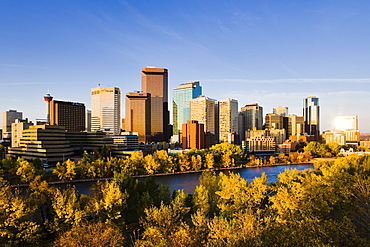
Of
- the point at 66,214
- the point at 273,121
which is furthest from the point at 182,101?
the point at 66,214

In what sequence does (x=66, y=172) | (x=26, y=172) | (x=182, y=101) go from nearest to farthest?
(x=26, y=172) < (x=66, y=172) < (x=182, y=101)

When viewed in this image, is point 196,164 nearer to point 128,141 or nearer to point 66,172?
point 66,172

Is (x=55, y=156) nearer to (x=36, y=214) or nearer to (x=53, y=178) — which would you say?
(x=53, y=178)

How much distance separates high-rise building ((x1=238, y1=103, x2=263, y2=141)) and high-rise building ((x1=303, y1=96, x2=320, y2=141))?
30.0 m

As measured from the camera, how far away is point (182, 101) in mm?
147750

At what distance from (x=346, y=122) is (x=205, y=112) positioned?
9948 cm

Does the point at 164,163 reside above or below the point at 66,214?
below

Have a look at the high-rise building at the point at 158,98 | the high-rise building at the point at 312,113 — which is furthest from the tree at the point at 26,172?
the high-rise building at the point at 312,113

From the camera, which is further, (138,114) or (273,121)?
(273,121)

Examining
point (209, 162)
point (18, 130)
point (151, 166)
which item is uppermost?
point (18, 130)

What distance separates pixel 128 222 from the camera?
1877cm

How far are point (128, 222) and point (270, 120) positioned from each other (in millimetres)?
116093

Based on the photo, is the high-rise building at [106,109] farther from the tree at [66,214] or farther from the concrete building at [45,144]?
the tree at [66,214]

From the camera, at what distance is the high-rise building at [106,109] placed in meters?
118
